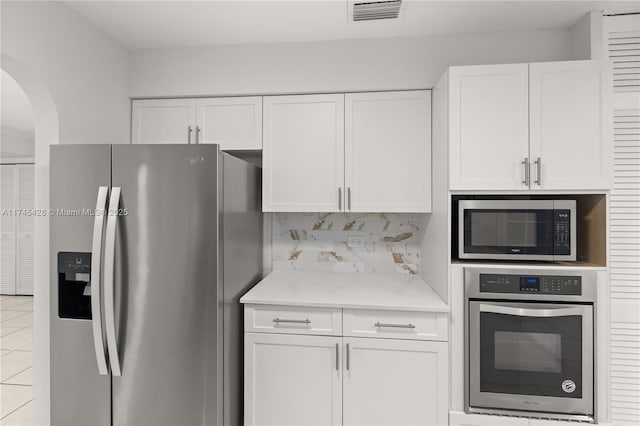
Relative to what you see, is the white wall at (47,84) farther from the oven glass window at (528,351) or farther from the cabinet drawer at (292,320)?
the oven glass window at (528,351)

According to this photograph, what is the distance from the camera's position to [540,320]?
184cm

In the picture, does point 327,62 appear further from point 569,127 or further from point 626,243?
point 626,243

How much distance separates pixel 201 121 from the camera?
8.14ft

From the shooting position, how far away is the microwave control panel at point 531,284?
1819mm

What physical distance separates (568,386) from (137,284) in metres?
2.20

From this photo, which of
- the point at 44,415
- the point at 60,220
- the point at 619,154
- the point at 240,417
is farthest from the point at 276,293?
the point at 619,154

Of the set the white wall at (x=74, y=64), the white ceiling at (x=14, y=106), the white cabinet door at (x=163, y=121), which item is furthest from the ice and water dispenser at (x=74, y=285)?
the white ceiling at (x=14, y=106)

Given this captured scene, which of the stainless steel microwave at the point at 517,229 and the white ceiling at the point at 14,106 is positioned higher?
the white ceiling at the point at 14,106

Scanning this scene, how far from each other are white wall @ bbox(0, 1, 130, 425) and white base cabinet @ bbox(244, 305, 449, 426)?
1.08 metres

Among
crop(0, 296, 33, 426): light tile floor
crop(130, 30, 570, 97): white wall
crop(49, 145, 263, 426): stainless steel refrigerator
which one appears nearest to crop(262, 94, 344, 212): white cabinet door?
crop(130, 30, 570, 97): white wall

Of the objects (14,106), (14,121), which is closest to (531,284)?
(14,106)

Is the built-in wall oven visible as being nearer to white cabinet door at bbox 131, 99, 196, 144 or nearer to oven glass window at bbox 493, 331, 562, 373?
oven glass window at bbox 493, 331, 562, 373

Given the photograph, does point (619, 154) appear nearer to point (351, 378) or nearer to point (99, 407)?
point (351, 378)

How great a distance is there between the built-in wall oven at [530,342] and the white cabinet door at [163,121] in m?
2.02
